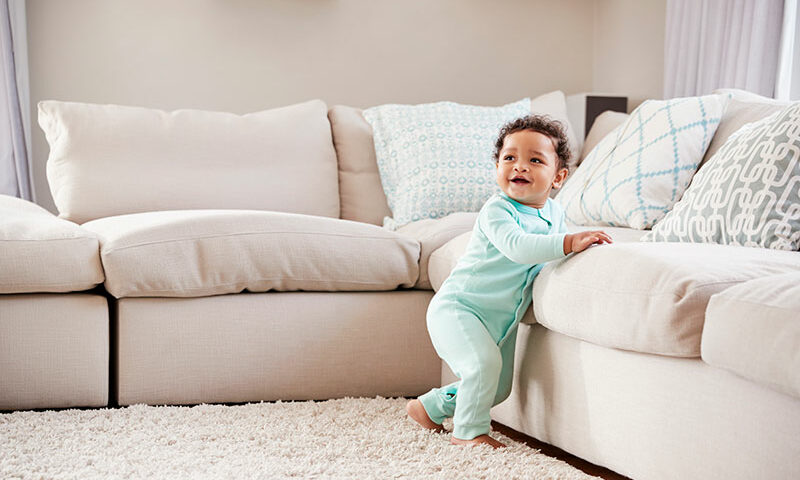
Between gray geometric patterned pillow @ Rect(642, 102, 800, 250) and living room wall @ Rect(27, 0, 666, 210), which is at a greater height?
living room wall @ Rect(27, 0, 666, 210)

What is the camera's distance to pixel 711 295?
1.24 meters

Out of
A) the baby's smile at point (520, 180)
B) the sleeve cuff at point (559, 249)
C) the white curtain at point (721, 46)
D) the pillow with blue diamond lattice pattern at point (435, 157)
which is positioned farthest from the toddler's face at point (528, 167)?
the white curtain at point (721, 46)

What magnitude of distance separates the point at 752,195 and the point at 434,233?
901mm

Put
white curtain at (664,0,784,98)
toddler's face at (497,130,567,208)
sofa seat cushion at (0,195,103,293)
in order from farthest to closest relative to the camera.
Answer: white curtain at (664,0,784,98) → sofa seat cushion at (0,195,103,293) → toddler's face at (497,130,567,208)

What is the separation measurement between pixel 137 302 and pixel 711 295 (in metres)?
1.34

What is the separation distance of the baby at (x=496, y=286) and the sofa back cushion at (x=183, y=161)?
1135 mm

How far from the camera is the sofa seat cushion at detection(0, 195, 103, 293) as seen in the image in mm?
1846

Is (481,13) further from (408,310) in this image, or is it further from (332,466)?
(332,466)

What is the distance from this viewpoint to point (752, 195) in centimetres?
161

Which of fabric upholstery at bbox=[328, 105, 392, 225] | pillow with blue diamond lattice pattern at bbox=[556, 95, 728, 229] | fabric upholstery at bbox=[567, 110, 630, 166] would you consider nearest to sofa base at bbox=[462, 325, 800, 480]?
pillow with blue diamond lattice pattern at bbox=[556, 95, 728, 229]

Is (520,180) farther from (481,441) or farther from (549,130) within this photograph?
(481,441)

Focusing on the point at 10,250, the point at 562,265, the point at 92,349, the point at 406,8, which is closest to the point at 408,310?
the point at 562,265

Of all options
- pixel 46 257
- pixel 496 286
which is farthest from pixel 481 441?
pixel 46 257

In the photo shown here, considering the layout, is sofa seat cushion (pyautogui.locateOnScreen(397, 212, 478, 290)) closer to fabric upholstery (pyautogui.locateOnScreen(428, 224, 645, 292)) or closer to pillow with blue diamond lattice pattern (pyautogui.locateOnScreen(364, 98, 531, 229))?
fabric upholstery (pyautogui.locateOnScreen(428, 224, 645, 292))
